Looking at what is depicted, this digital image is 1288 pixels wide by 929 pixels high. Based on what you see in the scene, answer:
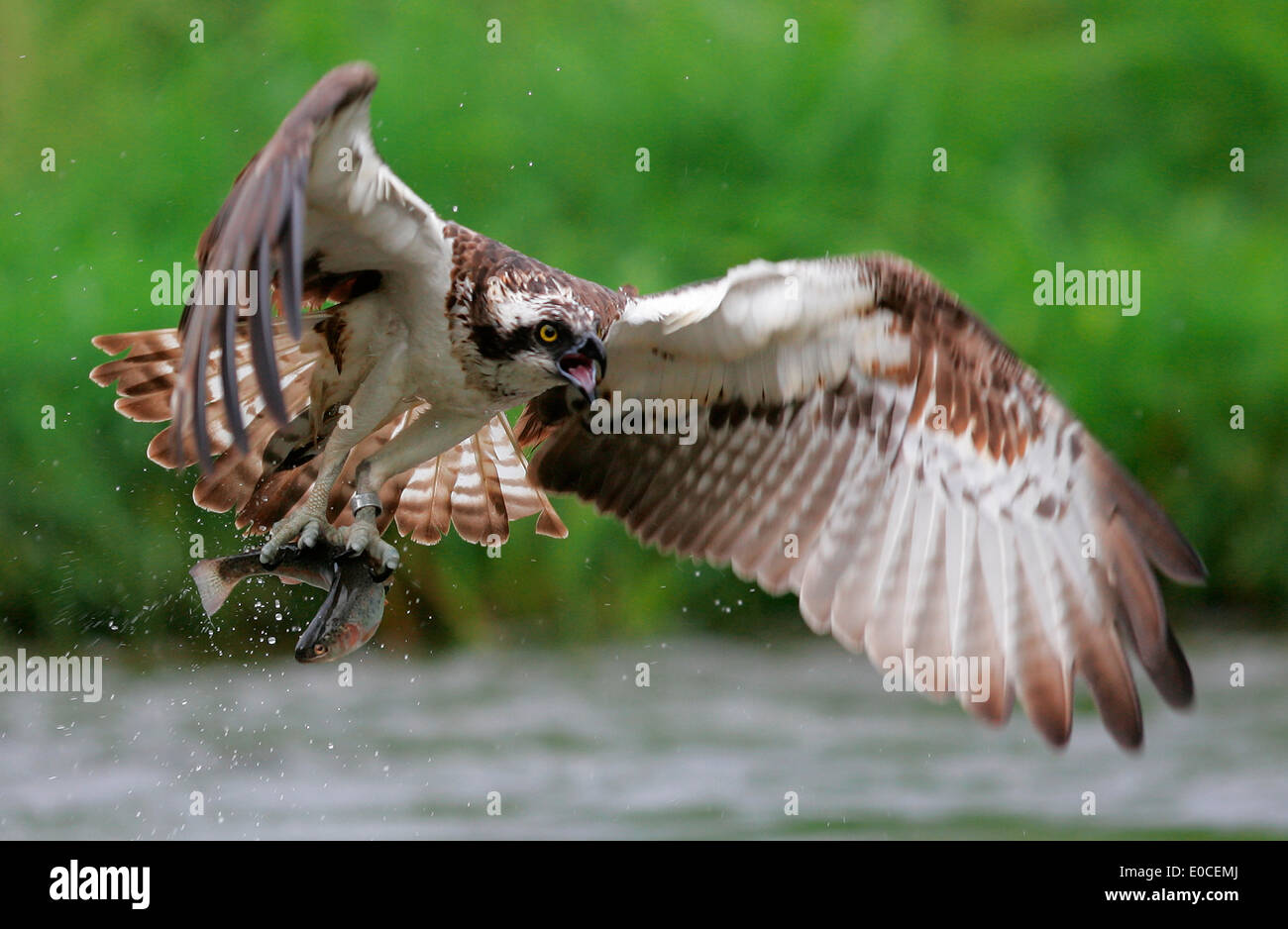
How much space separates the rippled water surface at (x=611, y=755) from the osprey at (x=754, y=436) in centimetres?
257

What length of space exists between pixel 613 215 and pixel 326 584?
14.3ft

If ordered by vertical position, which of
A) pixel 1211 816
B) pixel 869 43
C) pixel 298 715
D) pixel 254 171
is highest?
pixel 869 43

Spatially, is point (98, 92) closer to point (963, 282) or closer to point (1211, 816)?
point (963, 282)

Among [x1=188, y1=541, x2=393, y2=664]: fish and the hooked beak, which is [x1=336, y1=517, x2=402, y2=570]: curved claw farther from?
the hooked beak

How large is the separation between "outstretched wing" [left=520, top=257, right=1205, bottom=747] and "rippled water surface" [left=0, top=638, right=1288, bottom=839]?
264 cm

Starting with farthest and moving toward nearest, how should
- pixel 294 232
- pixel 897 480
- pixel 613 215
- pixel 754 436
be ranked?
pixel 613 215
pixel 754 436
pixel 897 480
pixel 294 232

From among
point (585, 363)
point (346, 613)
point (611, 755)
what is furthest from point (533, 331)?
point (611, 755)

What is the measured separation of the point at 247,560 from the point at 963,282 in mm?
4902

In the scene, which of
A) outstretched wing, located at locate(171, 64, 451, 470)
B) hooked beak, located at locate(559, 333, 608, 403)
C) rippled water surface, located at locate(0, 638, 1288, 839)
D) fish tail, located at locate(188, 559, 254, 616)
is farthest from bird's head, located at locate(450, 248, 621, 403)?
rippled water surface, located at locate(0, 638, 1288, 839)

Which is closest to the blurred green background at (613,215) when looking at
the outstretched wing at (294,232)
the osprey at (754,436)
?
the osprey at (754,436)

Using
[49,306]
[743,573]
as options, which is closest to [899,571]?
[743,573]

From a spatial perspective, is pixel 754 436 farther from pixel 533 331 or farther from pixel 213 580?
pixel 213 580

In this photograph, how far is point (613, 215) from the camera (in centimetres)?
980

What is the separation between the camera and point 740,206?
32.2 ft
